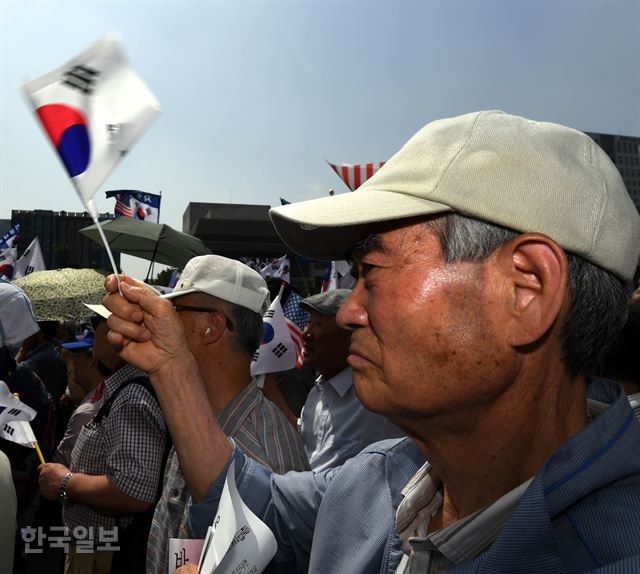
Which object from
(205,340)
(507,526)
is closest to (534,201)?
(507,526)

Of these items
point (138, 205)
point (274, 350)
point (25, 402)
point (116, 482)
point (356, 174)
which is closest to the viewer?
point (116, 482)

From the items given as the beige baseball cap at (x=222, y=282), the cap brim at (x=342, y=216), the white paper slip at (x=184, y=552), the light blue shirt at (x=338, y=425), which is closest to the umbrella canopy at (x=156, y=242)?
the light blue shirt at (x=338, y=425)

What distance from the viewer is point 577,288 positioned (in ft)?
3.89

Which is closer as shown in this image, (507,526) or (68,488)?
(507,526)

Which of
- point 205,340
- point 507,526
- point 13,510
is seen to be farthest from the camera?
point 205,340

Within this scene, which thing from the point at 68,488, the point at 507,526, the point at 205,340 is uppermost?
the point at 507,526

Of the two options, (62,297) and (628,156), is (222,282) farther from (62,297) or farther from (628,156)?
(628,156)

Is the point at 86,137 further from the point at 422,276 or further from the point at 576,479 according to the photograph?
the point at 576,479

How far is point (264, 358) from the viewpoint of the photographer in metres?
5.37

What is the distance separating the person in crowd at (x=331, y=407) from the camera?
4422 mm

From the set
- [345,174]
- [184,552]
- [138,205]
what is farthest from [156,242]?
[184,552]

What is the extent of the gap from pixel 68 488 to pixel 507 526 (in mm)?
2752

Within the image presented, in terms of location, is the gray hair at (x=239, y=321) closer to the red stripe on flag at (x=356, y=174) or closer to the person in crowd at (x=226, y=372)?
the person in crowd at (x=226, y=372)

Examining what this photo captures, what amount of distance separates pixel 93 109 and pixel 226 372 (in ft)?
4.92
